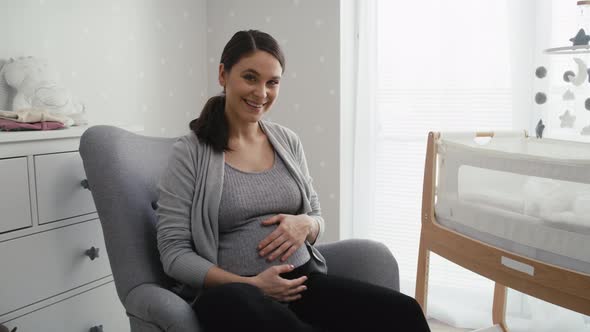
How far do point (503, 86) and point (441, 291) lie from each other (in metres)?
0.98

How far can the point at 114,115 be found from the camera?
2322 millimetres

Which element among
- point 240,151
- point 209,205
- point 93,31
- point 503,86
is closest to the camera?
point 209,205

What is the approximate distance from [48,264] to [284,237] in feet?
2.24

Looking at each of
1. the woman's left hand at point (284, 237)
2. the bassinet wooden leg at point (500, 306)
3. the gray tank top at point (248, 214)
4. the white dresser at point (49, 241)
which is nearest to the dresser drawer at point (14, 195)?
the white dresser at point (49, 241)

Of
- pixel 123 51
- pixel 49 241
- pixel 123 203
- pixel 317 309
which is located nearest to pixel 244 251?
pixel 317 309

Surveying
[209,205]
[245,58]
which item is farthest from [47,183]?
[245,58]

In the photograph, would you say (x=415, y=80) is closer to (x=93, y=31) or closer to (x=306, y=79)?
(x=306, y=79)

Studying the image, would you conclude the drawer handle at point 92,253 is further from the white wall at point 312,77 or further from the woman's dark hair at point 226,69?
the white wall at point 312,77

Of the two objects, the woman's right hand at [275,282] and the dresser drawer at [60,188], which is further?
the dresser drawer at [60,188]

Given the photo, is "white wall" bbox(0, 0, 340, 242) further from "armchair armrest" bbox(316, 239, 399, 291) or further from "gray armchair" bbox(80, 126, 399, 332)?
"armchair armrest" bbox(316, 239, 399, 291)

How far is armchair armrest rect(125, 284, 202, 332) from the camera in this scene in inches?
46.8

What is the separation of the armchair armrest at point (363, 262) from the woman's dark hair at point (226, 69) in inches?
16.8

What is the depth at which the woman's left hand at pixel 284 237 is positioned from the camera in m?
1.40

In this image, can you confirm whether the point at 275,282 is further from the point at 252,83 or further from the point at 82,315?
the point at 82,315
